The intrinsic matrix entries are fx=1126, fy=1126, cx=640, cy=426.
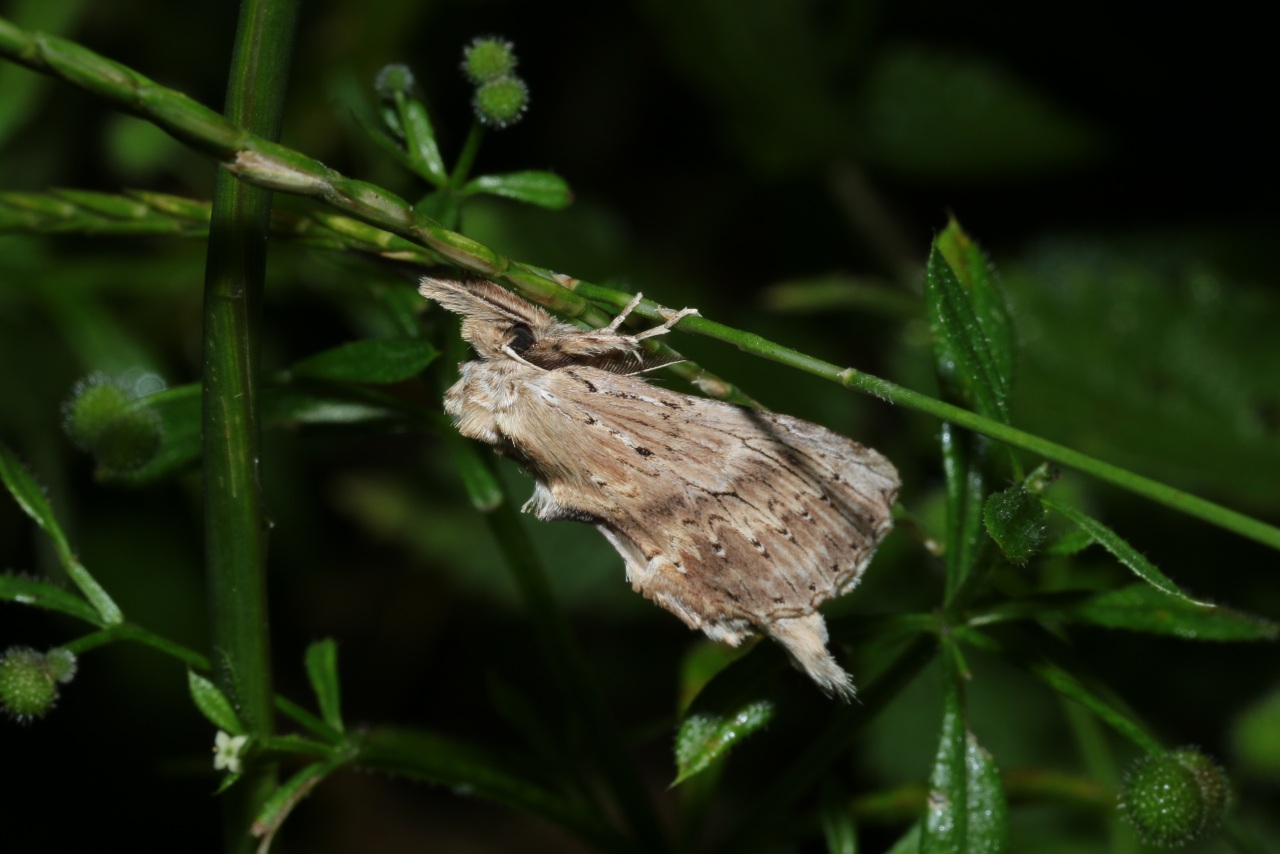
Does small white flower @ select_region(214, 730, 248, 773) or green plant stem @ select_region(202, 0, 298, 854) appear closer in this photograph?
green plant stem @ select_region(202, 0, 298, 854)

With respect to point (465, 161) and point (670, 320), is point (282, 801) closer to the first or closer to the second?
point (670, 320)

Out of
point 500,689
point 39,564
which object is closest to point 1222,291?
point 500,689

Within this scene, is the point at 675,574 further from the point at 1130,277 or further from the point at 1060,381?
the point at 1130,277

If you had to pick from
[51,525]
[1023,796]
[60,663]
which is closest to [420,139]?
[51,525]

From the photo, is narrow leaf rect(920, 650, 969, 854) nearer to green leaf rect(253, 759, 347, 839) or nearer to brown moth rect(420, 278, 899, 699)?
brown moth rect(420, 278, 899, 699)

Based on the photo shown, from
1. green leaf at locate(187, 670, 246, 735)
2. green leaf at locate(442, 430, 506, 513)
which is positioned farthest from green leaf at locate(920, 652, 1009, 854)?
green leaf at locate(187, 670, 246, 735)

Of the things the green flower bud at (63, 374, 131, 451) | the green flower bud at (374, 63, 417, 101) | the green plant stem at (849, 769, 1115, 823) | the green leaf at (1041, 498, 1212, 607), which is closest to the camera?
the green leaf at (1041, 498, 1212, 607)
